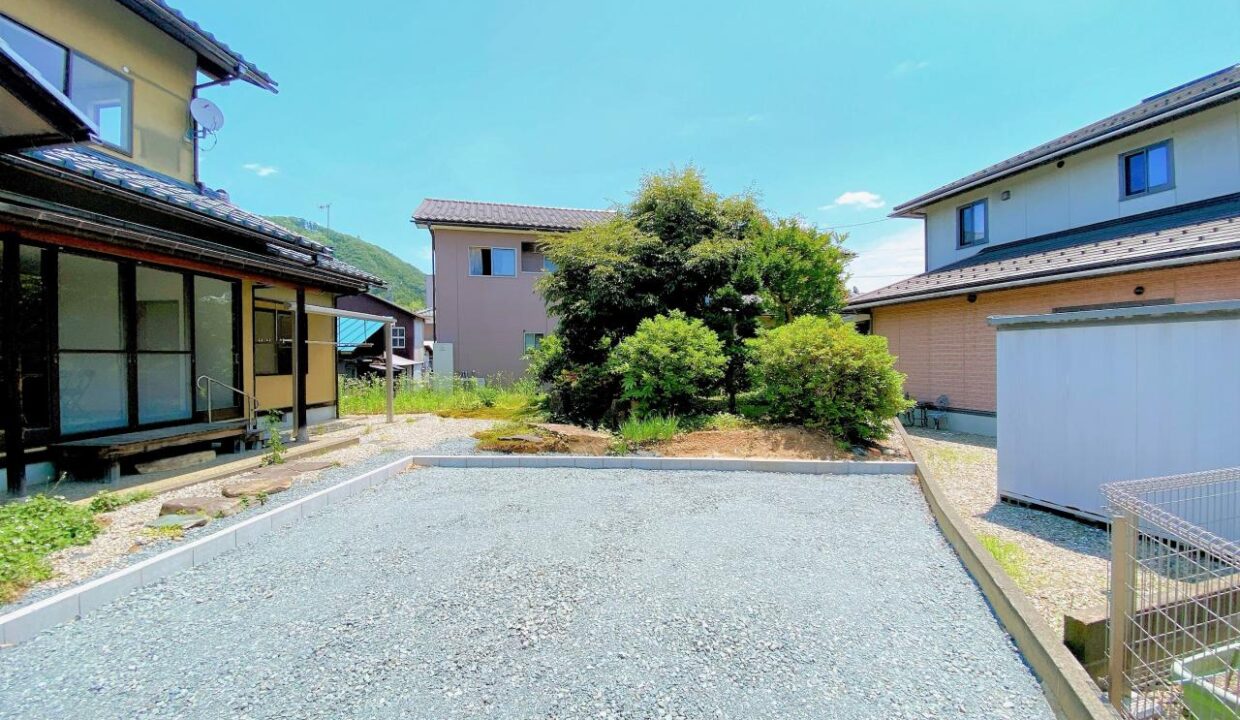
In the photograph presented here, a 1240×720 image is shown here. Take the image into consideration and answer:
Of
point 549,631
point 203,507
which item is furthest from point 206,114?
point 549,631

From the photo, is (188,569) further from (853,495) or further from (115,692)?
(853,495)

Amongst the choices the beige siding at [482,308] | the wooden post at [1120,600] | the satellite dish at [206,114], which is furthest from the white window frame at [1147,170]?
the satellite dish at [206,114]

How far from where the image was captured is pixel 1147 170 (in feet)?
29.4

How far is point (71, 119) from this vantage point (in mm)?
3342

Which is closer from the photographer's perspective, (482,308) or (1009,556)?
(1009,556)

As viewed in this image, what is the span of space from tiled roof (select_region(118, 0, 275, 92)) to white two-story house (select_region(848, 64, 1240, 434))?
12.8 m

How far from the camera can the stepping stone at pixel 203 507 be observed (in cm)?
412

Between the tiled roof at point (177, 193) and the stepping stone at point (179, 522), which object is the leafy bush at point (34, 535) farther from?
the tiled roof at point (177, 193)

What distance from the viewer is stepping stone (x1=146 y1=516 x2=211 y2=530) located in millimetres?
3818

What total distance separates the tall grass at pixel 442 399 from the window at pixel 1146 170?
39.0ft

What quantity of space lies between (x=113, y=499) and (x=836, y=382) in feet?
25.2

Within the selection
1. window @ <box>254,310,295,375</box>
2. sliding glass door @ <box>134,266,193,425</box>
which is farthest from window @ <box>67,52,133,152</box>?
window @ <box>254,310,295,375</box>

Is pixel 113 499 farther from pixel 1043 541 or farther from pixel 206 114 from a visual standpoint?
pixel 1043 541

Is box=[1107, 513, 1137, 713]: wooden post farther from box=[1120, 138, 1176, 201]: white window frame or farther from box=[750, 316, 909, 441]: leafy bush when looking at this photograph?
box=[1120, 138, 1176, 201]: white window frame
